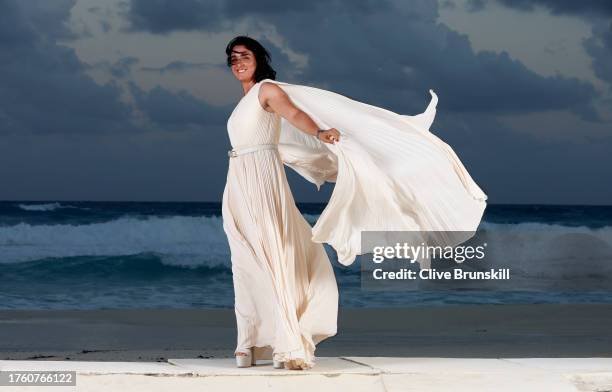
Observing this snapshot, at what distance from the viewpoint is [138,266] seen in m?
17.7

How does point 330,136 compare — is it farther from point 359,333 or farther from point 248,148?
point 359,333

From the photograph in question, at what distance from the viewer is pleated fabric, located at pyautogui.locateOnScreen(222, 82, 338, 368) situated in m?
5.27

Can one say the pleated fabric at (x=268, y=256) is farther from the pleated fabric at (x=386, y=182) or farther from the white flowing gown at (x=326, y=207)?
the pleated fabric at (x=386, y=182)

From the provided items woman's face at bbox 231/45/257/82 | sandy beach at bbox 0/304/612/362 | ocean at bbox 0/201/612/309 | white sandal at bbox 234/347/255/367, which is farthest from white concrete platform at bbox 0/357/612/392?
ocean at bbox 0/201/612/309

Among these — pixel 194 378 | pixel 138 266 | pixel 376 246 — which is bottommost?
pixel 194 378

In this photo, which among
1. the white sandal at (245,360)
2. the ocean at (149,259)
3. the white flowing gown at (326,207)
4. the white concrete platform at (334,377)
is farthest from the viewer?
the ocean at (149,259)

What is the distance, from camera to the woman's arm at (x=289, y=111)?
5.15 metres

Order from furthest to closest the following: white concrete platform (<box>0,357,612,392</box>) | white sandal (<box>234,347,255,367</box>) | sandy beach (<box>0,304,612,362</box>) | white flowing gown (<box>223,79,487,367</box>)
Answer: sandy beach (<box>0,304,612,362</box>) < white sandal (<box>234,347,255,367</box>) < white flowing gown (<box>223,79,487,367</box>) < white concrete platform (<box>0,357,612,392</box>)

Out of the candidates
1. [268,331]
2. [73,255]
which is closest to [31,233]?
[73,255]

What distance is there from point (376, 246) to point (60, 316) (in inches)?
250

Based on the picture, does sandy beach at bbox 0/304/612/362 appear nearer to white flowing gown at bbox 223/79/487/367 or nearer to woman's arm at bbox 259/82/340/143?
white flowing gown at bbox 223/79/487/367

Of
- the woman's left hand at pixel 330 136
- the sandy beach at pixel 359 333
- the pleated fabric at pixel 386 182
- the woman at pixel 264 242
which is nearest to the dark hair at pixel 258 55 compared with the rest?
the woman at pixel 264 242

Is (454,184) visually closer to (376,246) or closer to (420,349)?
(376,246)

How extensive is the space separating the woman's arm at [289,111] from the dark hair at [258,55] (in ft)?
0.48
